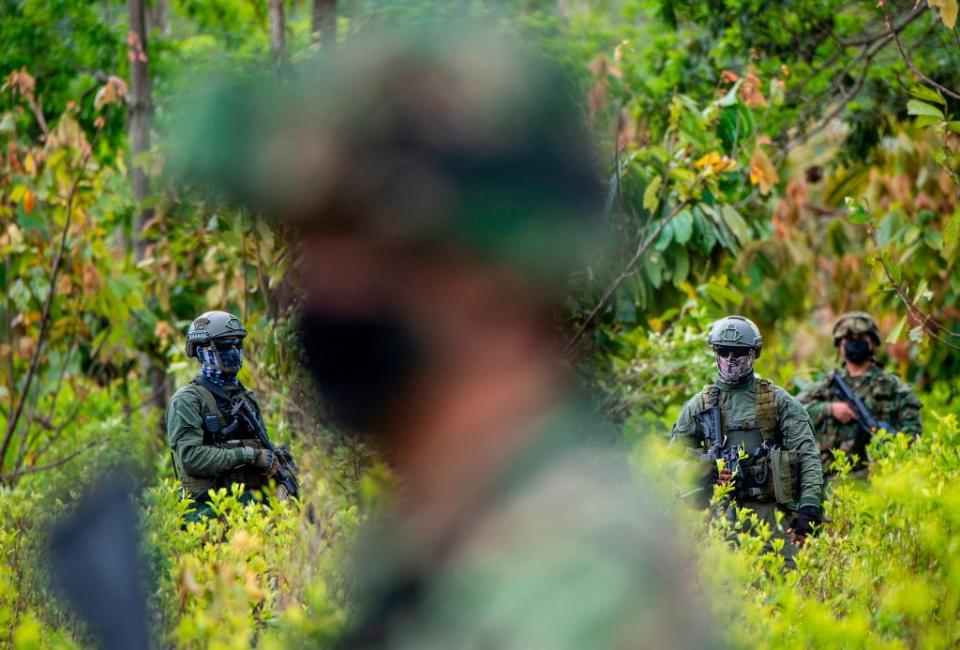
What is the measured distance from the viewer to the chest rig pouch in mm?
6934

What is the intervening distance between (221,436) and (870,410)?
174 inches

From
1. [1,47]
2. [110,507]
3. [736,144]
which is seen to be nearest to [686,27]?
[736,144]

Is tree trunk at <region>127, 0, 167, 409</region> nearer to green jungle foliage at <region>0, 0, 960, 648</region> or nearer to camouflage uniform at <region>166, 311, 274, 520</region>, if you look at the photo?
green jungle foliage at <region>0, 0, 960, 648</region>

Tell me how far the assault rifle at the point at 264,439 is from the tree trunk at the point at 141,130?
5102mm

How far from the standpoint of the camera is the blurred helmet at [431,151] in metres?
1.67

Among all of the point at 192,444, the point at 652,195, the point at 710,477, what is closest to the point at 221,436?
the point at 192,444

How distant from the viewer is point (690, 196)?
906 centimetres

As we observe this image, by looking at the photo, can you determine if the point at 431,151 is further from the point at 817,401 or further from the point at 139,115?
the point at 139,115

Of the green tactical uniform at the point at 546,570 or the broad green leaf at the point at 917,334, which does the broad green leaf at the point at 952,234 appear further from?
the green tactical uniform at the point at 546,570

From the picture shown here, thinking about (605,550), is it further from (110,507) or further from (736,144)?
(736,144)

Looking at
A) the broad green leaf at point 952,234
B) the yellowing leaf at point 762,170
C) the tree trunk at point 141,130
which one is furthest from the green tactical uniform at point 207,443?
the tree trunk at point 141,130

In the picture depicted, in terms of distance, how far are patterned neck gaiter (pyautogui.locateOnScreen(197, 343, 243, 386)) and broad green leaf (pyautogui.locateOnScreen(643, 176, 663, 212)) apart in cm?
275

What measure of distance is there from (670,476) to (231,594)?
1.87 meters

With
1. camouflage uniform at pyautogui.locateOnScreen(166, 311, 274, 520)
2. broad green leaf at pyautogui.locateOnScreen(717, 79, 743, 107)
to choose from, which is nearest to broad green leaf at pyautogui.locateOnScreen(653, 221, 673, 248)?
broad green leaf at pyautogui.locateOnScreen(717, 79, 743, 107)
